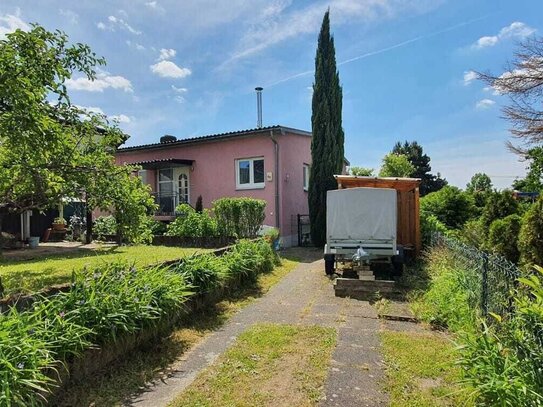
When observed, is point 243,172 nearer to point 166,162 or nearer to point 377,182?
point 166,162

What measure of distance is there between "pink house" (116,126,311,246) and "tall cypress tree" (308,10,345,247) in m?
1.36

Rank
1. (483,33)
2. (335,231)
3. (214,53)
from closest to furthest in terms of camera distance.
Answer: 1. (335,231)
2. (483,33)
3. (214,53)

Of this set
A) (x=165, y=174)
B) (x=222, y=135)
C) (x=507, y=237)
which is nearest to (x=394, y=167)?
(x=222, y=135)

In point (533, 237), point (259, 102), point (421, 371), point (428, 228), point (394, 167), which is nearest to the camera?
point (421, 371)

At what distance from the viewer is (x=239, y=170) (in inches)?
665

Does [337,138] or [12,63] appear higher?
[337,138]

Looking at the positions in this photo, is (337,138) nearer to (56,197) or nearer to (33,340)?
(56,197)

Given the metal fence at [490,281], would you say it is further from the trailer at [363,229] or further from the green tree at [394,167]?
the green tree at [394,167]

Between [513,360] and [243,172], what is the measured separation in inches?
581

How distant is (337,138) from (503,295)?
1244 cm

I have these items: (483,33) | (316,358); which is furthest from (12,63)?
(483,33)

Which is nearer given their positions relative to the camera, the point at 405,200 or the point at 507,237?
the point at 507,237

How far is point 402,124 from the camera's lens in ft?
63.4

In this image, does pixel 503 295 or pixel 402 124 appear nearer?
pixel 503 295
